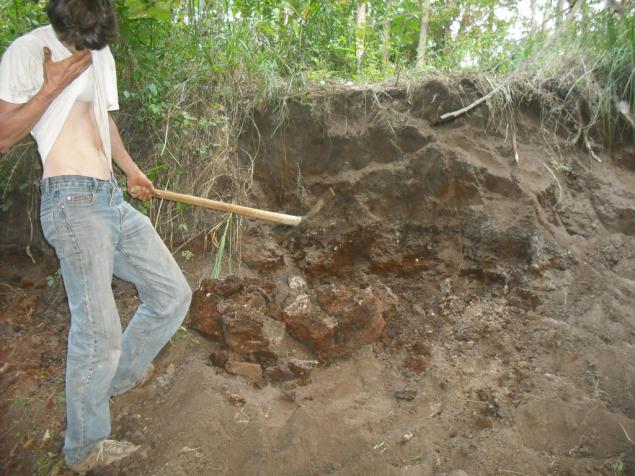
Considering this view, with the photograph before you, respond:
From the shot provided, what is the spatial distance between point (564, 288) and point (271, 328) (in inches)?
66.5

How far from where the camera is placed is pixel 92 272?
1740 millimetres

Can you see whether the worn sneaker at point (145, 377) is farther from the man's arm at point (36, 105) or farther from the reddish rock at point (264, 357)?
the man's arm at point (36, 105)

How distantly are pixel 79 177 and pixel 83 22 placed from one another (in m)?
0.58

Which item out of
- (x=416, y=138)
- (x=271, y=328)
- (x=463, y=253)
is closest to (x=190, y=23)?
(x=416, y=138)

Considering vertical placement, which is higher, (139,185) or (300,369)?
→ (139,185)

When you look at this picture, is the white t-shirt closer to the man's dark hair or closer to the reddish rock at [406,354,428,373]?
the man's dark hair

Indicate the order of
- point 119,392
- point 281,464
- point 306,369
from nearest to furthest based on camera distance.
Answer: point 281,464
point 119,392
point 306,369

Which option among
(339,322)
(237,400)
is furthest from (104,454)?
(339,322)

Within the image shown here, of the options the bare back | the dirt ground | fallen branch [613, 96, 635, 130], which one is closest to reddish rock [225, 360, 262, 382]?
the dirt ground

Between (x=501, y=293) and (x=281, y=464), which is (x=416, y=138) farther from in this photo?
(x=281, y=464)

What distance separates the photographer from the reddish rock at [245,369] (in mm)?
2391

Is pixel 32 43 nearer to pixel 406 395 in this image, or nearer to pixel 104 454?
pixel 104 454

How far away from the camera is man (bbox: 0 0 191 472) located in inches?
64.3

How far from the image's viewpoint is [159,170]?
9.70 feet
